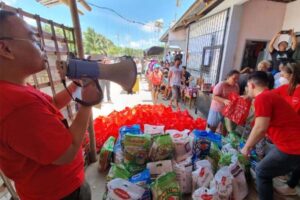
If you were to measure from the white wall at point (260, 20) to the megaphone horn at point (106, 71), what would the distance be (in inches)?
196

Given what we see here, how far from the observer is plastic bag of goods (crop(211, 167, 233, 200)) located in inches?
60.0

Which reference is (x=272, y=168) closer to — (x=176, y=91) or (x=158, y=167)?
(x=158, y=167)

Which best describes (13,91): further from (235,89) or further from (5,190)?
(235,89)

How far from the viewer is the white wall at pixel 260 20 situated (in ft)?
15.1

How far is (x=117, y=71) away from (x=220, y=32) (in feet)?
18.0

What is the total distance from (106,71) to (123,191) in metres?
1.01

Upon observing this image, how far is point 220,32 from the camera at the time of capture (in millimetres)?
5387

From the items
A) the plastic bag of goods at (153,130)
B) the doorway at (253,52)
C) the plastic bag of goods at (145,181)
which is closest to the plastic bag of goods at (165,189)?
the plastic bag of goods at (145,181)

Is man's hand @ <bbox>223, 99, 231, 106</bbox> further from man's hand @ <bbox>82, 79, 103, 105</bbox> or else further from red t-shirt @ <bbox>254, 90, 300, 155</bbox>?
man's hand @ <bbox>82, 79, 103, 105</bbox>

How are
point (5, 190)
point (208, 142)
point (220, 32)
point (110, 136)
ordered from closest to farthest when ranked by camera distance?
point (5, 190)
point (208, 142)
point (110, 136)
point (220, 32)

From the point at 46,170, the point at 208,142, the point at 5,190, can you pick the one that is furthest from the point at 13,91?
the point at 208,142

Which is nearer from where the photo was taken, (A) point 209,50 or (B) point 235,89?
(B) point 235,89

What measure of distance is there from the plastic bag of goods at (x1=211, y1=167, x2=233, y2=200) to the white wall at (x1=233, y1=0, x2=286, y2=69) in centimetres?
433

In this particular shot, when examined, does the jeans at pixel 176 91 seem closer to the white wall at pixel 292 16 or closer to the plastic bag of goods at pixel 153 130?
the white wall at pixel 292 16
